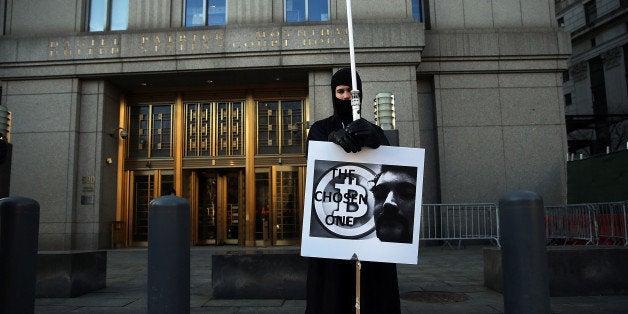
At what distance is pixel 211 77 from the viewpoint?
606 inches

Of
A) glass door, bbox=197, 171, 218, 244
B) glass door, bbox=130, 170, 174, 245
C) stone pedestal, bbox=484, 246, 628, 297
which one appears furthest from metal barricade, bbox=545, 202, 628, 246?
glass door, bbox=130, 170, 174, 245

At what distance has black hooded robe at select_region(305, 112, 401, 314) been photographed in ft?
9.88

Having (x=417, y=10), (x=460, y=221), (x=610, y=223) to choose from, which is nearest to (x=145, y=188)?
(x=460, y=221)

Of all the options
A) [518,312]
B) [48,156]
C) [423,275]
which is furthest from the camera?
[48,156]

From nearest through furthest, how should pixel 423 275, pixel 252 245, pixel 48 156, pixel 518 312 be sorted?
pixel 518 312, pixel 423 275, pixel 48 156, pixel 252 245

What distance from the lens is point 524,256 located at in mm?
3289

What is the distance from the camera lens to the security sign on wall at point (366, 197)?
3.09m

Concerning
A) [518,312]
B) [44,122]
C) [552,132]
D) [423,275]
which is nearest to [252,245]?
[44,122]

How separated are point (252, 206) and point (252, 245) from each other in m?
1.23

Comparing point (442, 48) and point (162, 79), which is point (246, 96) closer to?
point (162, 79)

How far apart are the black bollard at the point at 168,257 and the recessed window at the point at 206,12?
13349 mm

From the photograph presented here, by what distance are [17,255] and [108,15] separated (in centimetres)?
1406

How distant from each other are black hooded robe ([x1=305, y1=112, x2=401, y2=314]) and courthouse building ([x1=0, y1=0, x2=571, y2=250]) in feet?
36.0

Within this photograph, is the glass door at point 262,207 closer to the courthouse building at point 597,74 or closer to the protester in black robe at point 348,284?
the protester in black robe at point 348,284
